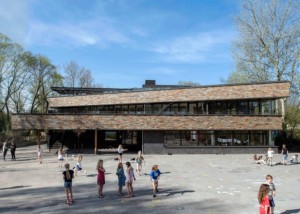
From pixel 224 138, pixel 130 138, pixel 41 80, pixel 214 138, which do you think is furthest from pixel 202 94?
pixel 41 80

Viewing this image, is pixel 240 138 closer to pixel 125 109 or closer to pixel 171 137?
pixel 171 137

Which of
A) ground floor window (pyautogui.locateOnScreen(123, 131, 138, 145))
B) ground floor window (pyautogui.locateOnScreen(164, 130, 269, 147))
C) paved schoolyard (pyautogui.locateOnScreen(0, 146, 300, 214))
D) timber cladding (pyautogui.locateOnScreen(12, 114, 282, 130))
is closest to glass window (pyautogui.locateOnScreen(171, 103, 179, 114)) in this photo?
timber cladding (pyautogui.locateOnScreen(12, 114, 282, 130))

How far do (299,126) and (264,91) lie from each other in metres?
10.6

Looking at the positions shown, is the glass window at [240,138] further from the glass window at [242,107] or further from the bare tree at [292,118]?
the bare tree at [292,118]

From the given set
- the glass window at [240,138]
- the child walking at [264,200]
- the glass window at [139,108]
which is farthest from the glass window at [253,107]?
the child walking at [264,200]

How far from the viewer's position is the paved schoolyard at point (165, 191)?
12.7 m

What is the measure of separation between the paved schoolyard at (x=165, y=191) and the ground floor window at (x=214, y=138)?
38.5 ft

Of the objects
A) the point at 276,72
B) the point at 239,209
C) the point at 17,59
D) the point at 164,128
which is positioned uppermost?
the point at 17,59

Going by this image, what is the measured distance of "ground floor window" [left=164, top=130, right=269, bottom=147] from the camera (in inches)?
1430

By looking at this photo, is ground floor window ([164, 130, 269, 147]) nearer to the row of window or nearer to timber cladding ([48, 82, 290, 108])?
the row of window

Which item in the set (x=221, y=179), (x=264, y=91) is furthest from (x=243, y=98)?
(x=221, y=179)

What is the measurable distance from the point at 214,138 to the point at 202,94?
4.92 m

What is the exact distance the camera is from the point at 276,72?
141 feet

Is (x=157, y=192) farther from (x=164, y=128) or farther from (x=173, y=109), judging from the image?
(x=173, y=109)
